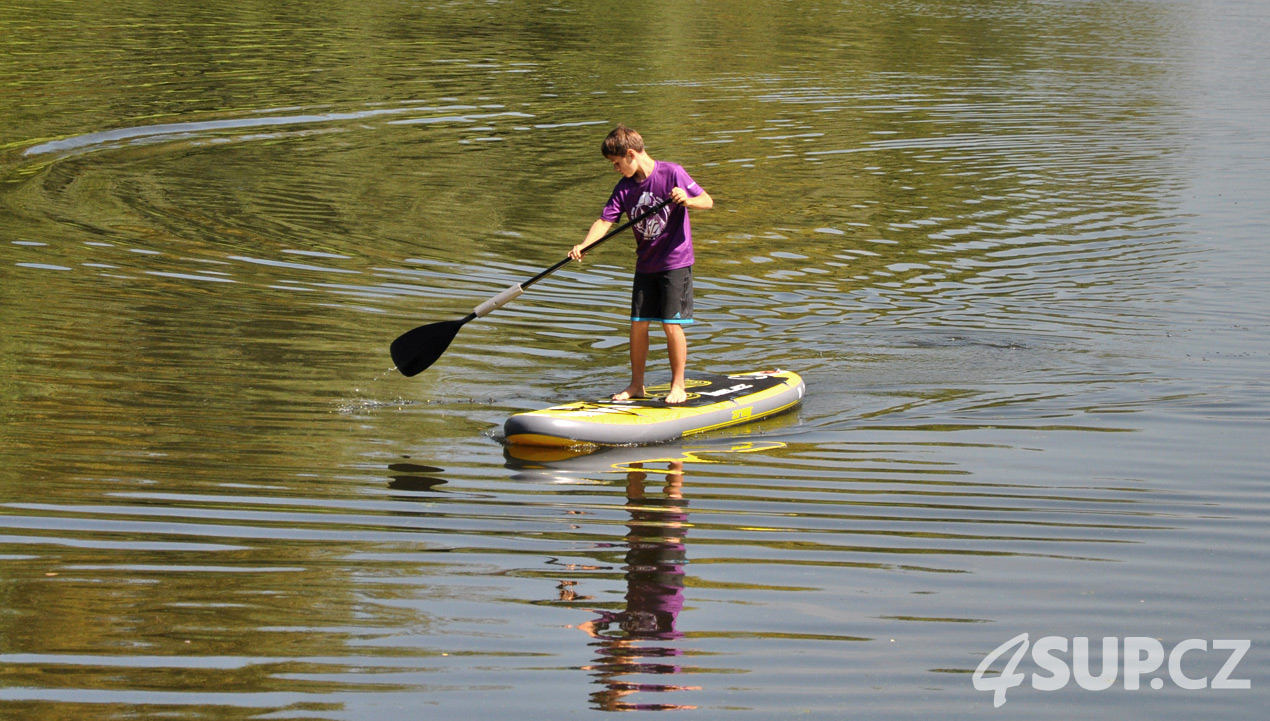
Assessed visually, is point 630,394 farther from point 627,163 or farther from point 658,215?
point 627,163

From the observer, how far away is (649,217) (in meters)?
8.77

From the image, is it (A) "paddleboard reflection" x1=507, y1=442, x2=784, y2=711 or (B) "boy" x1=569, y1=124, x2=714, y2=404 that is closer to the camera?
(A) "paddleboard reflection" x1=507, y1=442, x2=784, y2=711

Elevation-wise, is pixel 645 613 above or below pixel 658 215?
below

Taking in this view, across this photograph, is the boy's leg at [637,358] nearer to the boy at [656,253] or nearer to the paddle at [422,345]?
the boy at [656,253]

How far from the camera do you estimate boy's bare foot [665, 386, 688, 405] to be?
342 inches

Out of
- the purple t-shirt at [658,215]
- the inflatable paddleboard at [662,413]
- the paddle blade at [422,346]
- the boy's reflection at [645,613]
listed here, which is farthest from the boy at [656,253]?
the boy's reflection at [645,613]

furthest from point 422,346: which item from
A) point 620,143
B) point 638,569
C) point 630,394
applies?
point 638,569

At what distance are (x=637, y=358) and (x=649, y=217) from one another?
88 centimetres

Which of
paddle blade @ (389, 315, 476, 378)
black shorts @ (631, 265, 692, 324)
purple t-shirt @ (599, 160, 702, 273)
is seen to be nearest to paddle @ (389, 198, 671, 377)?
paddle blade @ (389, 315, 476, 378)

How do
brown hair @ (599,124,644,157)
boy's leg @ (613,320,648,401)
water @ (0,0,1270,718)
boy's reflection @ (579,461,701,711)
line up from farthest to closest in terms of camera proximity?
1. boy's leg @ (613,320,648,401)
2. brown hair @ (599,124,644,157)
3. water @ (0,0,1270,718)
4. boy's reflection @ (579,461,701,711)

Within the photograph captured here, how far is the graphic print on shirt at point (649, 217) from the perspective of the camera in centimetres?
876

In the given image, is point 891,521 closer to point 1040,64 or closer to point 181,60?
point 181,60

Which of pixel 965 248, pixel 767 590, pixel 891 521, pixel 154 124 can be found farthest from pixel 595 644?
pixel 154 124

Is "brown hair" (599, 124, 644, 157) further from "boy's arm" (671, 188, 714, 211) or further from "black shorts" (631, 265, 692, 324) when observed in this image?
"black shorts" (631, 265, 692, 324)
